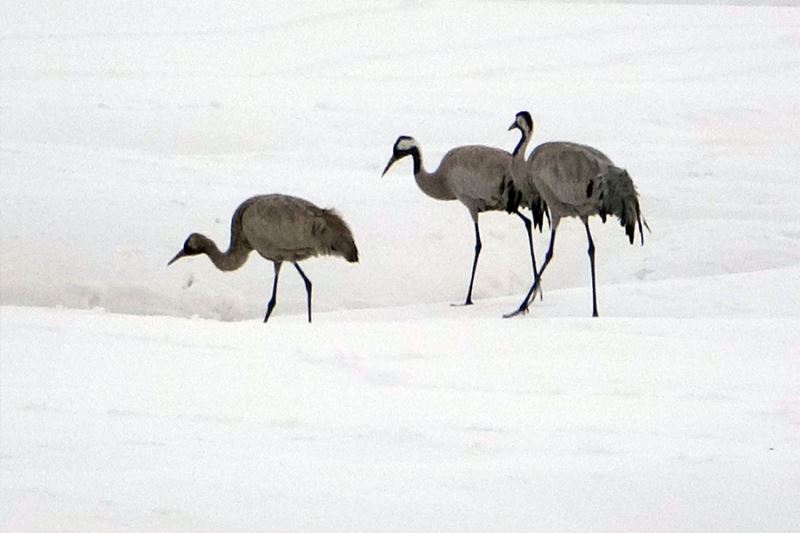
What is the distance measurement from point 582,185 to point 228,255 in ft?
7.07

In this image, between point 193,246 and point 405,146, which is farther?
point 405,146

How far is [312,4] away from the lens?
2156 centimetres

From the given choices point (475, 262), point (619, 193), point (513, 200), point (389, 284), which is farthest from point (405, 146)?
point (619, 193)

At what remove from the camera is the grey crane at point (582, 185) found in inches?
363

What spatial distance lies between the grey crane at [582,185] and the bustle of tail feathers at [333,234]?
99 centimetres

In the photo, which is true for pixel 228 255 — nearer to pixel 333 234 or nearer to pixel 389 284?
pixel 333 234

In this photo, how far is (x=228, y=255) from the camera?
1005 cm

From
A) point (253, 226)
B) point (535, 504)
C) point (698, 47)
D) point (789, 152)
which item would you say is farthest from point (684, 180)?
point (535, 504)

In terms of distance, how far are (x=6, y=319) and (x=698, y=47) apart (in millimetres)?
13913

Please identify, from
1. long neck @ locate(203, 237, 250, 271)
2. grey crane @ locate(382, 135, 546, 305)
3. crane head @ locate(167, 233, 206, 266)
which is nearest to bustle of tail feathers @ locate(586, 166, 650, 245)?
grey crane @ locate(382, 135, 546, 305)

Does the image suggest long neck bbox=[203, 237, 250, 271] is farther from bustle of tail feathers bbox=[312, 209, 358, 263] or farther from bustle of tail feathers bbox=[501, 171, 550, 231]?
bustle of tail feathers bbox=[501, 171, 550, 231]

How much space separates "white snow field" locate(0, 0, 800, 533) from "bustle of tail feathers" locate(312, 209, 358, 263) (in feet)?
1.45

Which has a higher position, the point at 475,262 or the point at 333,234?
the point at 333,234

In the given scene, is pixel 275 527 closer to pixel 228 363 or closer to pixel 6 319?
pixel 228 363
